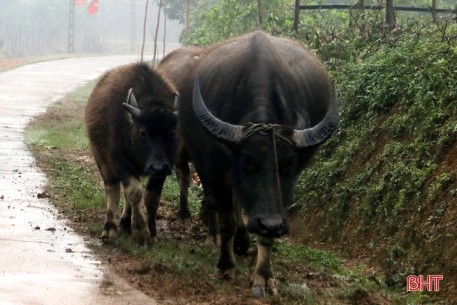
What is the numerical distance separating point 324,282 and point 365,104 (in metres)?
3.65

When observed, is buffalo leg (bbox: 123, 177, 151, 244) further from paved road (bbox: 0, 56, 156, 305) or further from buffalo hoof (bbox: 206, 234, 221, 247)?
buffalo hoof (bbox: 206, 234, 221, 247)

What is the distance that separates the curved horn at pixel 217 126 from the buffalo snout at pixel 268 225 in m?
0.68

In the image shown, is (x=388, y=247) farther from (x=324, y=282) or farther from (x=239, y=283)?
(x=239, y=283)

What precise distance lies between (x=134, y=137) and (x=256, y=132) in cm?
216

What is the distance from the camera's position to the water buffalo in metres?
6.47

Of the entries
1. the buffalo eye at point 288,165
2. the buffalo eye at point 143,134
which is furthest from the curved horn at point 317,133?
the buffalo eye at point 143,134

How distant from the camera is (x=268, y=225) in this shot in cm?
620

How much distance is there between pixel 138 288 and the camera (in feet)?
21.9

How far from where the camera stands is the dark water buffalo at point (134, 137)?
26.6 feet

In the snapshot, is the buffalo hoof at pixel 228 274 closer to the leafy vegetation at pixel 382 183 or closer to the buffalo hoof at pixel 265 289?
the leafy vegetation at pixel 382 183

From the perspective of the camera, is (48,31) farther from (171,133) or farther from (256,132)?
(256,132)

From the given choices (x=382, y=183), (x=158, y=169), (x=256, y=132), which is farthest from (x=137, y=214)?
(x=382, y=183)

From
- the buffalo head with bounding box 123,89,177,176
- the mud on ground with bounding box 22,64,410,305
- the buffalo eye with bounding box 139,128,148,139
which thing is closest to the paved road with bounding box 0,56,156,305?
the mud on ground with bounding box 22,64,410,305

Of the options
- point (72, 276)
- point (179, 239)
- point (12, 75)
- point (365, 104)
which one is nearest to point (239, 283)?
point (72, 276)
